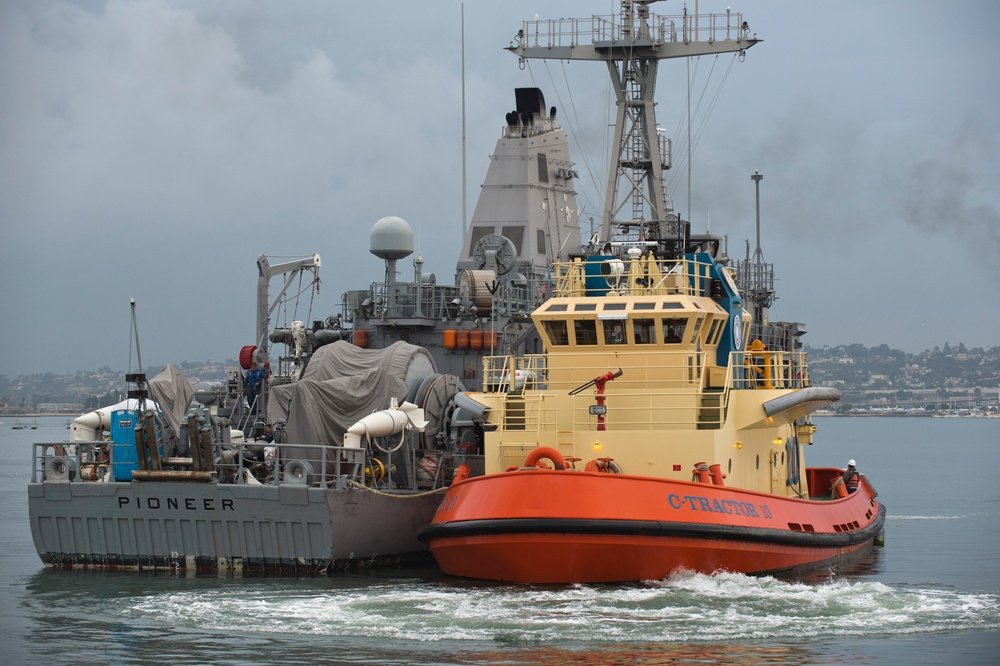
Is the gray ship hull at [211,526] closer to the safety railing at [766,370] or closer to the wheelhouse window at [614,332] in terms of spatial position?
the wheelhouse window at [614,332]

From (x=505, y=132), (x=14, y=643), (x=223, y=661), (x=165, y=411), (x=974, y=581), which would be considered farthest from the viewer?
(x=505, y=132)

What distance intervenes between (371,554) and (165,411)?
5.51 m

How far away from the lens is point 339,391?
26281 millimetres

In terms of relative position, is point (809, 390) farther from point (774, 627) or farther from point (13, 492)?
point (13, 492)

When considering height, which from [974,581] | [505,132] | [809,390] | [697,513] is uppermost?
[505,132]

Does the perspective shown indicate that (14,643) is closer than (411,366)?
Yes

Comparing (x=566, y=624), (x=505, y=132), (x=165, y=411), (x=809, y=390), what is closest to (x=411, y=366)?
(x=165, y=411)

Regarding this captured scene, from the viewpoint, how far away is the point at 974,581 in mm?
24609

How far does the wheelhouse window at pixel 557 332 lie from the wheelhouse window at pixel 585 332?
0.21m

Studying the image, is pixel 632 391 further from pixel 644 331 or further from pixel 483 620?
pixel 483 620

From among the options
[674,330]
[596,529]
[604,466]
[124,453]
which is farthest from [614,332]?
[124,453]

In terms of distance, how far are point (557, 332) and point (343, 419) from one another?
16.5ft

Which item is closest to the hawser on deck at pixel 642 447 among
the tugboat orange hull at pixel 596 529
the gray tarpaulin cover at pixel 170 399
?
the tugboat orange hull at pixel 596 529

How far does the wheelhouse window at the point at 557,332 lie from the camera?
23375mm
